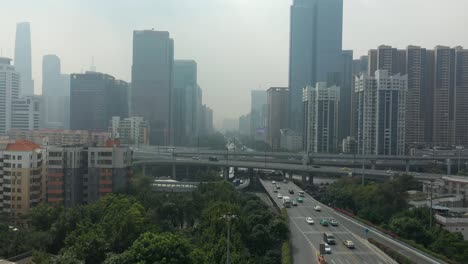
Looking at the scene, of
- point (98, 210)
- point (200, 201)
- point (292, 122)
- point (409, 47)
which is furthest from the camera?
point (292, 122)

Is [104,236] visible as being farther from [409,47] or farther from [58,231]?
[409,47]

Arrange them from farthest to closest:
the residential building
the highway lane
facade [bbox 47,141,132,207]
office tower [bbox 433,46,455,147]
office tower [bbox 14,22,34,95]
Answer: office tower [bbox 14,22,34,95], the residential building, office tower [bbox 433,46,455,147], facade [bbox 47,141,132,207], the highway lane

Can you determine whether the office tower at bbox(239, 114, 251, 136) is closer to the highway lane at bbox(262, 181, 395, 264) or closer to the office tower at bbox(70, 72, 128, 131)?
the office tower at bbox(70, 72, 128, 131)

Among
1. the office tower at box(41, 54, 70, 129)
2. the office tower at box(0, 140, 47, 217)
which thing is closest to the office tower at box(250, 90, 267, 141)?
the office tower at box(41, 54, 70, 129)

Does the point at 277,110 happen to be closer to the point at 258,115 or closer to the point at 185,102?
the point at 185,102

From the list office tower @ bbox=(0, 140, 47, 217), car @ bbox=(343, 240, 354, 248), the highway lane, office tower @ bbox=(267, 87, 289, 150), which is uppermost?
office tower @ bbox=(267, 87, 289, 150)

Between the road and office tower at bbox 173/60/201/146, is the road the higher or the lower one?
the lower one

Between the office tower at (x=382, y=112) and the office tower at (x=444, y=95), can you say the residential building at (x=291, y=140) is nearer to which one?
the office tower at (x=444, y=95)

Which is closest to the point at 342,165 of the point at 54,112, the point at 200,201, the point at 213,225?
the point at 200,201
